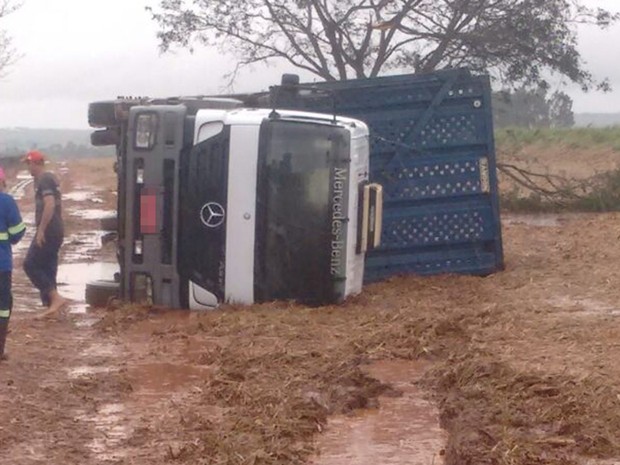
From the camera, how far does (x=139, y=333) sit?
1054 centimetres

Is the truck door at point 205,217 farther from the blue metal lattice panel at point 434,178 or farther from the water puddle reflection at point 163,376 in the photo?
the blue metal lattice panel at point 434,178

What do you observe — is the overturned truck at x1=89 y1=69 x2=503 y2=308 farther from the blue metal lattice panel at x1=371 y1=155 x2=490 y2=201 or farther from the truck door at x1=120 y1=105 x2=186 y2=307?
the blue metal lattice panel at x1=371 y1=155 x2=490 y2=201

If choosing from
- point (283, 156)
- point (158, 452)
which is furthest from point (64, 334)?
point (158, 452)

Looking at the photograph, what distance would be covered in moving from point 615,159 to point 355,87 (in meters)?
28.4

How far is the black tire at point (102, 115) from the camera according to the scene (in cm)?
1274

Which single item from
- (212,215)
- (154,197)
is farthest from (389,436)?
(154,197)

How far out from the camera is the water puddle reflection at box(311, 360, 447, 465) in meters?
6.41

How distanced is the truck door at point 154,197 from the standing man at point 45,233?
30.1 inches

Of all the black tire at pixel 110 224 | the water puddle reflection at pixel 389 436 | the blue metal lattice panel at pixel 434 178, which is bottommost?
the water puddle reflection at pixel 389 436

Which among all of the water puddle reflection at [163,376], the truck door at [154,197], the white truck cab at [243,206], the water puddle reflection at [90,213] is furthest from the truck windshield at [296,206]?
the water puddle reflection at [90,213]

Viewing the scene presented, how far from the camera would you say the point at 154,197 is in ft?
36.9

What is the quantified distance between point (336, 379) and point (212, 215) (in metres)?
3.27

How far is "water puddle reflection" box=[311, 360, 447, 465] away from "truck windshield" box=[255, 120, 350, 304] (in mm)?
3010

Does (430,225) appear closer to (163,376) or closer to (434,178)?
(434,178)
